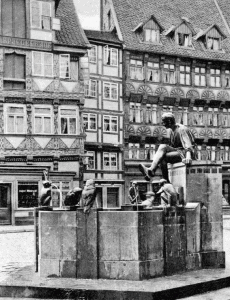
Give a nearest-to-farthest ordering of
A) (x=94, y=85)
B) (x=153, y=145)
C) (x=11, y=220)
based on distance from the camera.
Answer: (x=11, y=220), (x=94, y=85), (x=153, y=145)

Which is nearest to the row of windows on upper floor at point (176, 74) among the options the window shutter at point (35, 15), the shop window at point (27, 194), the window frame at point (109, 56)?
the window frame at point (109, 56)

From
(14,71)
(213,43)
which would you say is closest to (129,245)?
(14,71)

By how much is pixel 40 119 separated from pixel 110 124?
6719 millimetres

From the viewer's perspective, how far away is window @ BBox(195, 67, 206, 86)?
139ft

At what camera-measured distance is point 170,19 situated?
44219mm

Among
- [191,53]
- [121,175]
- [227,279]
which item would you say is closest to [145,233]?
[227,279]

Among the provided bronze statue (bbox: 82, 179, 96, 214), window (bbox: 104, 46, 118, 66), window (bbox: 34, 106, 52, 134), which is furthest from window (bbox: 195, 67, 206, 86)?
bronze statue (bbox: 82, 179, 96, 214)

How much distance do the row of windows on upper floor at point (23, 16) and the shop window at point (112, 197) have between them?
1079 centimetres

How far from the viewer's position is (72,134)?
1335 inches

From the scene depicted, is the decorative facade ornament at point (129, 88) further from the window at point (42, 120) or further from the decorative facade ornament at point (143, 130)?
the window at point (42, 120)

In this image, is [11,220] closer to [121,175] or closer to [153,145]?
[121,175]

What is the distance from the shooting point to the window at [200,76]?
42375 mm

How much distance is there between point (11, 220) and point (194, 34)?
2015 centimetres

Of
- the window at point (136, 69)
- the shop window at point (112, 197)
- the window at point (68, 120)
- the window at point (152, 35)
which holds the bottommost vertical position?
the shop window at point (112, 197)
